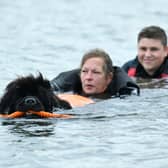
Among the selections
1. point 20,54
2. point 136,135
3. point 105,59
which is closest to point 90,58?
point 105,59

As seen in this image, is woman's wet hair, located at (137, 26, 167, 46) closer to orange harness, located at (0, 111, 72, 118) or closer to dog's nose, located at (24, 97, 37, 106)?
orange harness, located at (0, 111, 72, 118)

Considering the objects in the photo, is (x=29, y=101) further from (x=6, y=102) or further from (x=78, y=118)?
(x=78, y=118)

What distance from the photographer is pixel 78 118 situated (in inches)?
422

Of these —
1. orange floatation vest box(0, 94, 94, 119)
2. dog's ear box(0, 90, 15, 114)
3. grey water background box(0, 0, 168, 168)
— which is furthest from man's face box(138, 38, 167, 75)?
dog's ear box(0, 90, 15, 114)

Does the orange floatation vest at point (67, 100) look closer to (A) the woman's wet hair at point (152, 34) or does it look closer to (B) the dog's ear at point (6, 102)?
(B) the dog's ear at point (6, 102)

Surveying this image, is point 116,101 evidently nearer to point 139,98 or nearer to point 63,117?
point 139,98

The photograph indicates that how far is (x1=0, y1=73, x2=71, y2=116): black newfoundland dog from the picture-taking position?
1020cm

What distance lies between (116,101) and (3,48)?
703cm

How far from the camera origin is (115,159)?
28.7 ft

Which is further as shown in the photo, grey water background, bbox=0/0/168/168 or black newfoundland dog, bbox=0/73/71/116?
black newfoundland dog, bbox=0/73/71/116

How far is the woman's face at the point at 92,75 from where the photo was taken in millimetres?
12125

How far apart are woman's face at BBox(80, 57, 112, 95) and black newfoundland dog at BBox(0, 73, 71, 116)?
5.57ft

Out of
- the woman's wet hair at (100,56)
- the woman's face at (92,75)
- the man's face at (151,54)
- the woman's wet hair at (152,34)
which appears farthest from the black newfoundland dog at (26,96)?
the woman's wet hair at (152,34)

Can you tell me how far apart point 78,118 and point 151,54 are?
12.4 feet
